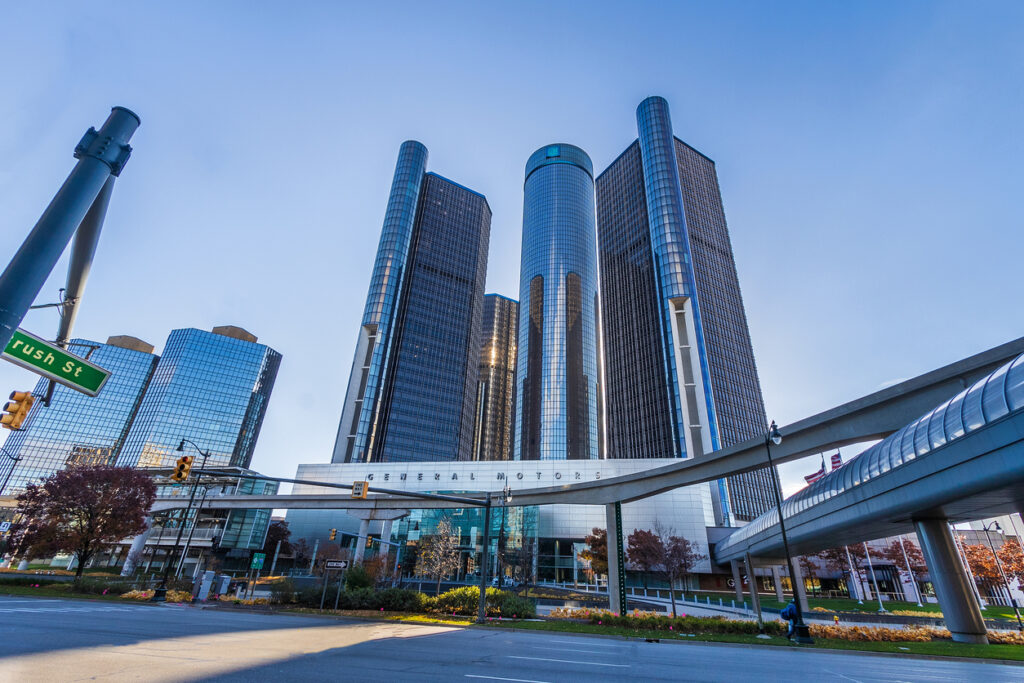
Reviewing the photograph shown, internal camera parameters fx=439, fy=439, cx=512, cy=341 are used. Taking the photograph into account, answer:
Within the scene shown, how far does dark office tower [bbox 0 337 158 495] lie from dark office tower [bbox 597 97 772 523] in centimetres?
15850

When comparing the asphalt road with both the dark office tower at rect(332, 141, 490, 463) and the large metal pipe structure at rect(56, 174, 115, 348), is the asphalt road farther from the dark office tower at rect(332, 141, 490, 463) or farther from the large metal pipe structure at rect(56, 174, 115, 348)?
the dark office tower at rect(332, 141, 490, 463)

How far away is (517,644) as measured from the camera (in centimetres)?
1641

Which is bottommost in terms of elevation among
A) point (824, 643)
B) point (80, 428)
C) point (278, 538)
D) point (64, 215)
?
point (824, 643)

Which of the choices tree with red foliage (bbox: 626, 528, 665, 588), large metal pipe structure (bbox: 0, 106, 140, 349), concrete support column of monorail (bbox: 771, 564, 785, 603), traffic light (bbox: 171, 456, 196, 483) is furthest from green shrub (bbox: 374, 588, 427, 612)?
concrete support column of monorail (bbox: 771, 564, 785, 603)

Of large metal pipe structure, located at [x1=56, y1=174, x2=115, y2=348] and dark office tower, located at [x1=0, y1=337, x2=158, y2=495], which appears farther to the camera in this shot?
dark office tower, located at [x1=0, y1=337, x2=158, y2=495]

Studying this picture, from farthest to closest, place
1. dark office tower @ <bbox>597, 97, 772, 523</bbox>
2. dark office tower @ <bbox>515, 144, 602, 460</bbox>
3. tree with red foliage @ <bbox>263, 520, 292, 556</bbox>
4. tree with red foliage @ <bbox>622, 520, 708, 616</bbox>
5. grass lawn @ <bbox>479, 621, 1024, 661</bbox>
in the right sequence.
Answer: dark office tower @ <bbox>515, 144, 602, 460</bbox>
dark office tower @ <bbox>597, 97, 772, 523</bbox>
tree with red foliage @ <bbox>263, 520, 292, 556</bbox>
tree with red foliage @ <bbox>622, 520, 708, 616</bbox>
grass lawn @ <bbox>479, 621, 1024, 661</bbox>

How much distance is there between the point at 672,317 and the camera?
110250 mm

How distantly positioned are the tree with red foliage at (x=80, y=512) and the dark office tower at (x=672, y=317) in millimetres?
90140

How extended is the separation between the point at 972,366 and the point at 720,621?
17917 millimetres

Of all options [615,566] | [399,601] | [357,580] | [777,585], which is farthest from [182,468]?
[777,585]

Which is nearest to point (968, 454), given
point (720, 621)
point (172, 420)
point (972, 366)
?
point (972, 366)

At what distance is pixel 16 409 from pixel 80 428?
617ft

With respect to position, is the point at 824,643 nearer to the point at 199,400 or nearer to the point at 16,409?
the point at 16,409

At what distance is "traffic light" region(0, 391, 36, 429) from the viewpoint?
26.0 ft
